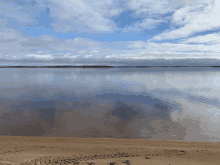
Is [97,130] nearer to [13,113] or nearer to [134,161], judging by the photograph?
[134,161]

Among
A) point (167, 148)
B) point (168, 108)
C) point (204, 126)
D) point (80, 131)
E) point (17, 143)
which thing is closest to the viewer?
point (167, 148)

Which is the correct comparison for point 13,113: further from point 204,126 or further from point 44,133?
point 204,126

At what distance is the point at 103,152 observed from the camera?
5.16 meters

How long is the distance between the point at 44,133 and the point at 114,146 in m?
4.40

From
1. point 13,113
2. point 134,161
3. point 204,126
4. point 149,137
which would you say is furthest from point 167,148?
point 13,113

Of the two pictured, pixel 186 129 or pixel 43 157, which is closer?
pixel 43 157

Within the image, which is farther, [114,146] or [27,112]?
[27,112]

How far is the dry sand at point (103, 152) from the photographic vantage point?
4523mm

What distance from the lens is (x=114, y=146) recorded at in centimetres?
573

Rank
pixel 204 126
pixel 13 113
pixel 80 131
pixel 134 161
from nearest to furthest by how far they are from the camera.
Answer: pixel 134 161 < pixel 80 131 < pixel 204 126 < pixel 13 113

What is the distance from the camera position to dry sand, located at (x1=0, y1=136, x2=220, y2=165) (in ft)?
14.8

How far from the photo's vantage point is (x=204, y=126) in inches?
323

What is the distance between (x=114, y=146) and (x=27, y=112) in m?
8.51

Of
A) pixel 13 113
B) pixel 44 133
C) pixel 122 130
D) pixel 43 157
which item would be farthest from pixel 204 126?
pixel 13 113
